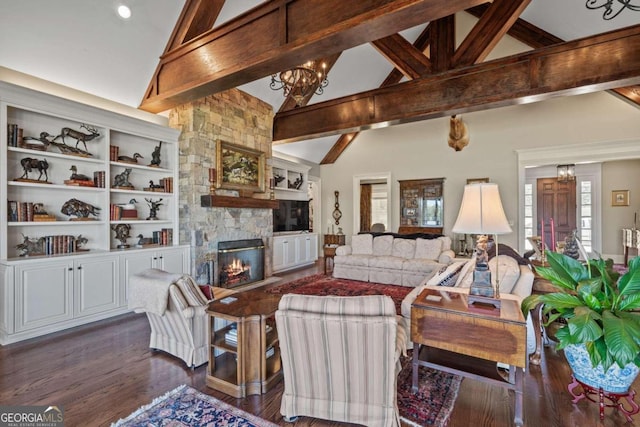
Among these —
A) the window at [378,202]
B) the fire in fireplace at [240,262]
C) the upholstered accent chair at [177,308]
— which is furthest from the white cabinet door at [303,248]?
the upholstered accent chair at [177,308]

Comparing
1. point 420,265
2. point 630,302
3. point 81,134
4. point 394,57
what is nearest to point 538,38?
point 394,57

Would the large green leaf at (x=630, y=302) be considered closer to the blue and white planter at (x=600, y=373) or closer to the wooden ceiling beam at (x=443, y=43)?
the blue and white planter at (x=600, y=373)

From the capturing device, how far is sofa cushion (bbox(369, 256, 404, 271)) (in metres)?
5.53

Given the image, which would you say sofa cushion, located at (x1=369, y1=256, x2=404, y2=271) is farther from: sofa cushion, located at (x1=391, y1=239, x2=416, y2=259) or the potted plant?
the potted plant

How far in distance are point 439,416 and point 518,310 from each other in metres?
0.89

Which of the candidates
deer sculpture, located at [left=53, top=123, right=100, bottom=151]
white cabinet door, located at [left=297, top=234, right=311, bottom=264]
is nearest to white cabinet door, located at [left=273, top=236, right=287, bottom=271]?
white cabinet door, located at [left=297, top=234, right=311, bottom=264]

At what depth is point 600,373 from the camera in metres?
1.87

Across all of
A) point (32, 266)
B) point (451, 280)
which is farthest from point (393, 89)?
point (32, 266)

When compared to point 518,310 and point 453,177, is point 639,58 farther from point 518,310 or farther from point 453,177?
point 453,177

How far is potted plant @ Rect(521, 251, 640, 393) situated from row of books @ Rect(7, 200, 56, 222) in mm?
4928

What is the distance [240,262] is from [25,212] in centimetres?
300

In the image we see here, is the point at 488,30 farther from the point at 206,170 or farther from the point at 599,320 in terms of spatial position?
the point at 206,170

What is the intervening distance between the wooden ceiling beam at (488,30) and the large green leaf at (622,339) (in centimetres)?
368

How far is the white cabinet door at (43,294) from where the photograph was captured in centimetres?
309
